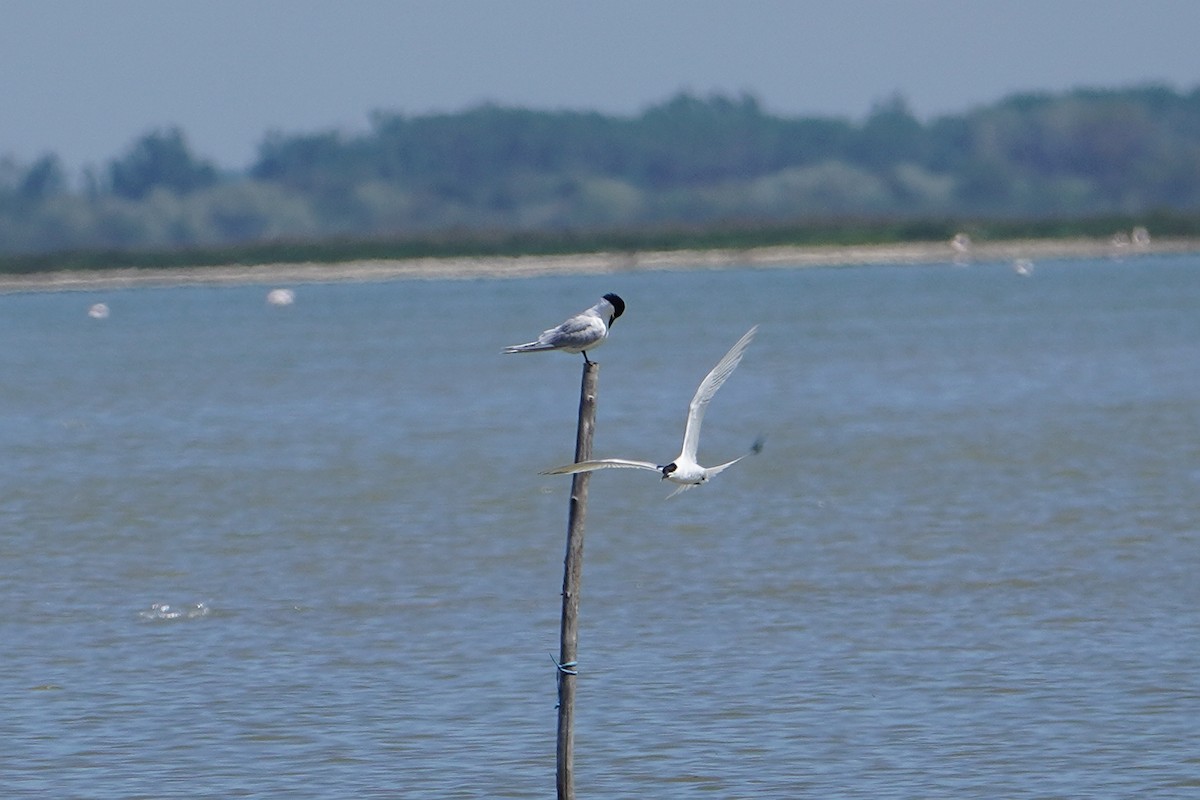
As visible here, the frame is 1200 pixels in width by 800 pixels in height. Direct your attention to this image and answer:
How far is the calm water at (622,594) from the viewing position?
1161 cm

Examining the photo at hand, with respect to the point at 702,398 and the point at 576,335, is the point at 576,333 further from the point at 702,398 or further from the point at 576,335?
the point at 702,398

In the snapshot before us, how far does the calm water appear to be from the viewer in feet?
38.1

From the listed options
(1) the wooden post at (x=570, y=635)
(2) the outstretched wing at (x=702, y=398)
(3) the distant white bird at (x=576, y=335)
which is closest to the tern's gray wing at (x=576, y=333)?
(3) the distant white bird at (x=576, y=335)

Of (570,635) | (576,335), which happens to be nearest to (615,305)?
(576,335)

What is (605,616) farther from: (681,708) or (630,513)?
(630,513)

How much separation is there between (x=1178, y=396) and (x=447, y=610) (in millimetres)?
21633

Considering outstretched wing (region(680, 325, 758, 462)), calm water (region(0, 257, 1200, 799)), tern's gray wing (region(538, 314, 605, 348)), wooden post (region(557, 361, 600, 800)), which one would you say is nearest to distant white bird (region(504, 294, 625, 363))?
tern's gray wing (region(538, 314, 605, 348))

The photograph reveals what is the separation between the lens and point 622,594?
16.7 m

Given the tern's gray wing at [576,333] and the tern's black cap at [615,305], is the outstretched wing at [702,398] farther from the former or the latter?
the tern's black cap at [615,305]

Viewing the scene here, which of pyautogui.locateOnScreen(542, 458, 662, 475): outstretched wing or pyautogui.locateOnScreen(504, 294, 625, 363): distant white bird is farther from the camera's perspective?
pyautogui.locateOnScreen(504, 294, 625, 363): distant white bird

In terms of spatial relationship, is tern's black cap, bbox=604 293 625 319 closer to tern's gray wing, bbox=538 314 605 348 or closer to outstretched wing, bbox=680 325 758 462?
tern's gray wing, bbox=538 314 605 348

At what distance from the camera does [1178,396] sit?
34969 millimetres

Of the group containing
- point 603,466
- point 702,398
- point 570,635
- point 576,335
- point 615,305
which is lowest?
point 570,635

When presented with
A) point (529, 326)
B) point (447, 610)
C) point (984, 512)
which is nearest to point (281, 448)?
point (984, 512)
